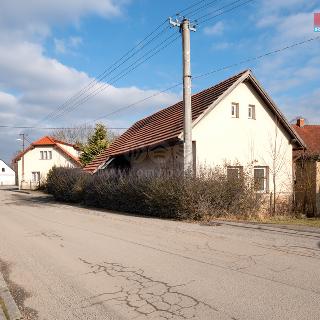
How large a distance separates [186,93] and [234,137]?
13.4 ft

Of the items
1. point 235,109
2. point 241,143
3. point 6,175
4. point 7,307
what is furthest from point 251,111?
point 6,175

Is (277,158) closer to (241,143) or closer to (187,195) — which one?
(241,143)

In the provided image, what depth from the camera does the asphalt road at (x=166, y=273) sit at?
17.6ft

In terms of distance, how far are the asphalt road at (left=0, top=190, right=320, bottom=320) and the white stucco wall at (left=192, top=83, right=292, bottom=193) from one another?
289 inches

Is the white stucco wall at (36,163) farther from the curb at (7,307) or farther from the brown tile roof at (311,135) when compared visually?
the curb at (7,307)

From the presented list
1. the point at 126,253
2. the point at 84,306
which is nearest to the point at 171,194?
the point at 126,253

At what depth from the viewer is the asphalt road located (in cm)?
535

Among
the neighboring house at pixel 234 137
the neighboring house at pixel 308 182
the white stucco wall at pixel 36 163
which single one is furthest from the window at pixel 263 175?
the white stucco wall at pixel 36 163

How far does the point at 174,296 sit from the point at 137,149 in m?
16.2

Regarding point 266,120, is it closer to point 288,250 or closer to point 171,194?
point 171,194

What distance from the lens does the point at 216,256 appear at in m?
8.45

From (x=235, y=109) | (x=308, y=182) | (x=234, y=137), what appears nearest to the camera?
(x=234, y=137)

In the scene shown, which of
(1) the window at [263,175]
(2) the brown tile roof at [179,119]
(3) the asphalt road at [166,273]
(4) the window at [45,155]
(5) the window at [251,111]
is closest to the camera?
(3) the asphalt road at [166,273]

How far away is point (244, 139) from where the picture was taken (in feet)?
67.3
